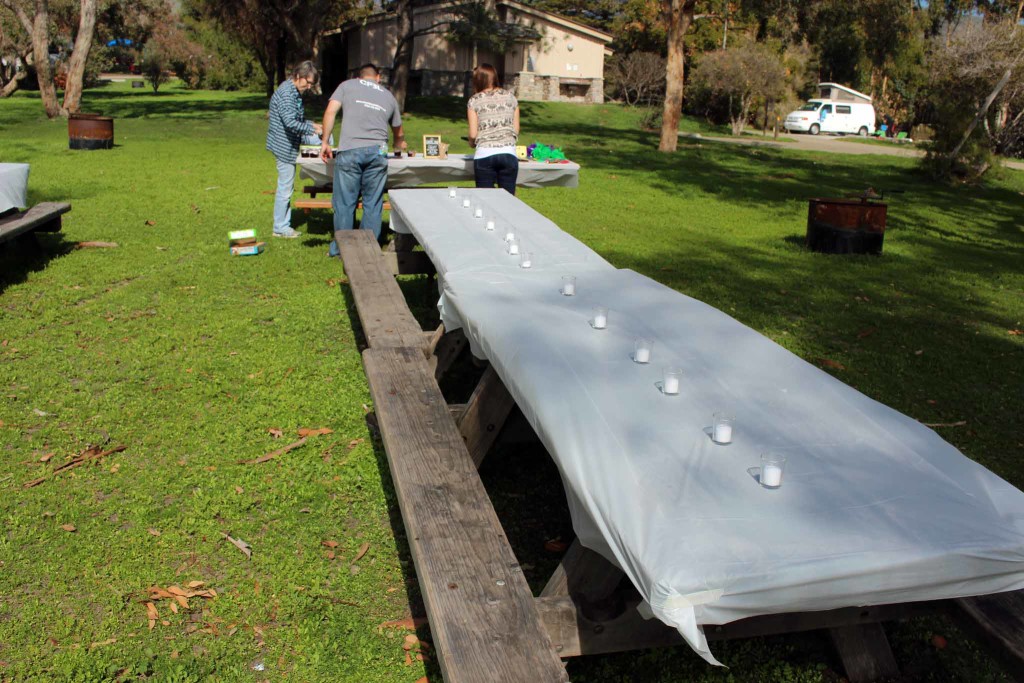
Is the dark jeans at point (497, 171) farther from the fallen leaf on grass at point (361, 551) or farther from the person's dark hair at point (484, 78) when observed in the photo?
the fallen leaf on grass at point (361, 551)

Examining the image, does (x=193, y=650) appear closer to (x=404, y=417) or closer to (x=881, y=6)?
(x=404, y=417)

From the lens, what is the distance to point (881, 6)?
25125mm

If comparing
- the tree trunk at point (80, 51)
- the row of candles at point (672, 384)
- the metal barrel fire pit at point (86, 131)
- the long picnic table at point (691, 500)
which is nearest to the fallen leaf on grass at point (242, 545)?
the long picnic table at point (691, 500)

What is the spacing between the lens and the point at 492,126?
27.6 feet

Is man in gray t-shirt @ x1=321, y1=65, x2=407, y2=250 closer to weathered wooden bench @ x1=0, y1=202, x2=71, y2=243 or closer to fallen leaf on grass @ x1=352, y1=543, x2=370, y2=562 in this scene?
weathered wooden bench @ x1=0, y1=202, x2=71, y2=243

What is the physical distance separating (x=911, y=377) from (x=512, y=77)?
3885cm

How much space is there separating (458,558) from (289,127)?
723cm

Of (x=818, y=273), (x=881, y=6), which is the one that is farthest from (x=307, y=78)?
(x=881, y=6)

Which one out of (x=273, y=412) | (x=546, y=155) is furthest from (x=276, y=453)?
(x=546, y=155)

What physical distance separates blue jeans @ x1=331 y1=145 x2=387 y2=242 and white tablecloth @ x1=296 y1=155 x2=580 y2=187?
0.52m

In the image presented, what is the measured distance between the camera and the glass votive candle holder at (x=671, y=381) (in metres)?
2.83

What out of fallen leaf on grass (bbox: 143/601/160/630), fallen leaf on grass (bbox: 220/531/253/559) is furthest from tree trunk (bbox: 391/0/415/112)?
fallen leaf on grass (bbox: 143/601/160/630)

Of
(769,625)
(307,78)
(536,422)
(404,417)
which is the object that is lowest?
(769,625)

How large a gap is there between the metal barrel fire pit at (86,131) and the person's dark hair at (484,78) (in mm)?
11840
